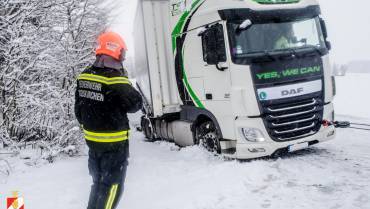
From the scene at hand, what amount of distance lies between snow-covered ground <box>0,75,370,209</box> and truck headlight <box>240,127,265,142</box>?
398 millimetres

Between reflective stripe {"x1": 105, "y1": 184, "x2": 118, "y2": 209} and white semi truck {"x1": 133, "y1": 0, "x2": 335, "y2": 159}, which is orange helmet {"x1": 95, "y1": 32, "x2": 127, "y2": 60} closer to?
reflective stripe {"x1": 105, "y1": 184, "x2": 118, "y2": 209}

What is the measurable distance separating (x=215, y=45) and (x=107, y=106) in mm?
3409

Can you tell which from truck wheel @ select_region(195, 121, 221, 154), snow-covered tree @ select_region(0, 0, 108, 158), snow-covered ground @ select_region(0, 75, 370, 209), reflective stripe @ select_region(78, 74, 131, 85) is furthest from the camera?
snow-covered tree @ select_region(0, 0, 108, 158)

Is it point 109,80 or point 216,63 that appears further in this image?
point 216,63

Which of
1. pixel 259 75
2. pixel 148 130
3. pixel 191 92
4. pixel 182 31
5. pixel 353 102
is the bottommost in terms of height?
pixel 353 102

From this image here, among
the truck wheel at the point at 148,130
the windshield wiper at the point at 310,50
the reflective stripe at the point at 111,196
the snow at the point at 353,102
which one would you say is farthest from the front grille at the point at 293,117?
the snow at the point at 353,102

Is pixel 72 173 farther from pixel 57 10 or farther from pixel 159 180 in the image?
pixel 57 10

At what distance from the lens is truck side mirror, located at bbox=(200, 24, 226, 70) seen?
673 centimetres

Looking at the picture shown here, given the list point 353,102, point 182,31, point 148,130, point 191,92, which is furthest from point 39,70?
point 353,102

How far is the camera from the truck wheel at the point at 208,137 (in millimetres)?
7414

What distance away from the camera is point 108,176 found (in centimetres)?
392

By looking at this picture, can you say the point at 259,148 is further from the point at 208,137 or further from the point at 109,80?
the point at 109,80

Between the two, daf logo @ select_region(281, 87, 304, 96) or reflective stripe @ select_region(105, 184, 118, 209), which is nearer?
reflective stripe @ select_region(105, 184, 118, 209)

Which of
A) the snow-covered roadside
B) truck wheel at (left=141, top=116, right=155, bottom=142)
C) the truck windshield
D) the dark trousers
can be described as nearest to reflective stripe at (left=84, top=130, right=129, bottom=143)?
the dark trousers
